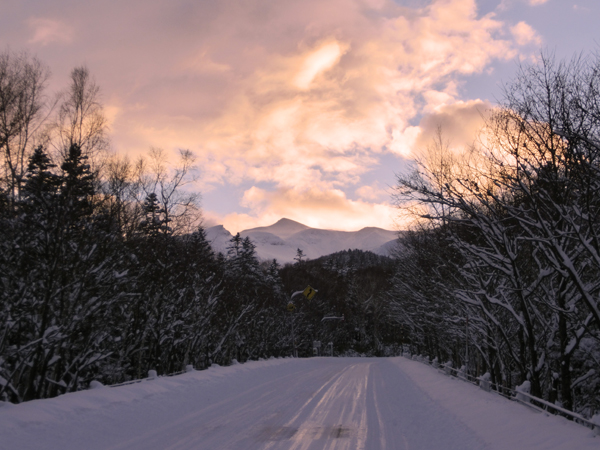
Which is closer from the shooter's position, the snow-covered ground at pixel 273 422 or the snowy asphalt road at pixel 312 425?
the snow-covered ground at pixel 273 422

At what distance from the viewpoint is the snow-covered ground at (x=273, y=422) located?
7.98 metres

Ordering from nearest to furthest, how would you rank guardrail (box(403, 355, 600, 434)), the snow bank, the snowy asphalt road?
the snow bank, guardrail (box(403, 355, 600, 434)), the snowy asphalt road

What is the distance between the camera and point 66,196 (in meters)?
12.1

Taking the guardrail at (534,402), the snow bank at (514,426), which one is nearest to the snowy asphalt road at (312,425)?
the snow bank at (514,426)

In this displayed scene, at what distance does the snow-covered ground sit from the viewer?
798 centimetres

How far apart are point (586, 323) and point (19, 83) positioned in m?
20.6

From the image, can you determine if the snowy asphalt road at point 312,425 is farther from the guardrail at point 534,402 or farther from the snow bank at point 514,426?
the guardrail at point 534,402

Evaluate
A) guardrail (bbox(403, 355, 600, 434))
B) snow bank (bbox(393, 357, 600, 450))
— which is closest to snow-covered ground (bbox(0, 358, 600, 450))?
snow bank (bbox(393, 357, 600, 450))

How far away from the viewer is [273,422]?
10.7 m

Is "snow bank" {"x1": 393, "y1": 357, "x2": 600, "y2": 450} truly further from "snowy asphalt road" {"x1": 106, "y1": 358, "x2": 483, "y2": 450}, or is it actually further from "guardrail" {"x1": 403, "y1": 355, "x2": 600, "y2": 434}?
"snowy asphalt road" {"x1": 106, "y1": 358, "x2": 483, "y2": 450}

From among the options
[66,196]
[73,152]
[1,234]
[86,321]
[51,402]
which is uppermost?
[73,152]

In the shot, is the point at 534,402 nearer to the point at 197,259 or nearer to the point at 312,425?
the point at 312,425

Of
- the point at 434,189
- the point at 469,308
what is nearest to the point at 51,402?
the point at 434,189

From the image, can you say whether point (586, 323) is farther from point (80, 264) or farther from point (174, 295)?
point (174, 295)
